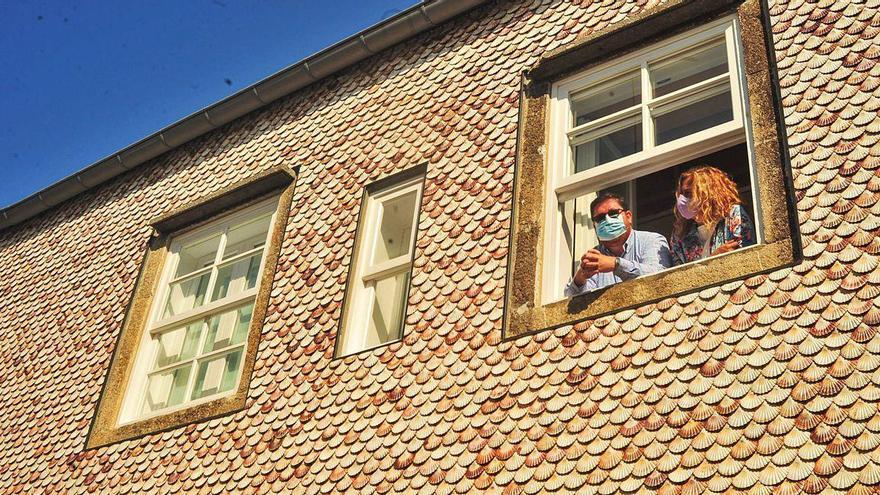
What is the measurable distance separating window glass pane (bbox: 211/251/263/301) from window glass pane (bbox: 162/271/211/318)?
0.13m

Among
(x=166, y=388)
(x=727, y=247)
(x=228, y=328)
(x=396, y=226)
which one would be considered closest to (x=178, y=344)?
(x=166, y=388)

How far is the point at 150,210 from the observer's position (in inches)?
372

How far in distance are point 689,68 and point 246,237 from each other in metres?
4.09

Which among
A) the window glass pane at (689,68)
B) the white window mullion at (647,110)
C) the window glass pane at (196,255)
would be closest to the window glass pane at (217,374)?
the window glass pane at (196,255)

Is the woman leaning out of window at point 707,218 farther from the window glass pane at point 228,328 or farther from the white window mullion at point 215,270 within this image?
the white window mullion at point 215,270

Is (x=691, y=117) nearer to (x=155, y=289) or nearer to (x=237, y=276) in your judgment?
(x=237, y=276)

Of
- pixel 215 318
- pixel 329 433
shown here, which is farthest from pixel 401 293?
pixel 215 318

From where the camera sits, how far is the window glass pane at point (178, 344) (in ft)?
26.6

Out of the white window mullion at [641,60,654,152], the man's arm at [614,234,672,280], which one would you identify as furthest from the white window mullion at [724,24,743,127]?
the man's arm at [614,234,672,280]

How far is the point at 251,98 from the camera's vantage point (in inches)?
365

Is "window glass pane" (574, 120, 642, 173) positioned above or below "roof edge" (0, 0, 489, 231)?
below

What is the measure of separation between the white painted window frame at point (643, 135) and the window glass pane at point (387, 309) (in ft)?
4.10

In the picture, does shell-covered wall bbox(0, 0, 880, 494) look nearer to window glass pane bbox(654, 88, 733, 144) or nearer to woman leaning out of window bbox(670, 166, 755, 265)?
woman leaning out of window bbox(670, 166, 755, 265)

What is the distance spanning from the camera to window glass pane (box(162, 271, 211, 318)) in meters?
8.48
